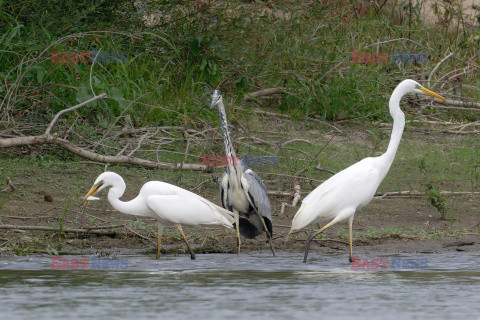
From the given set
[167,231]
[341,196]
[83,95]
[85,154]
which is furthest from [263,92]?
[341,196]

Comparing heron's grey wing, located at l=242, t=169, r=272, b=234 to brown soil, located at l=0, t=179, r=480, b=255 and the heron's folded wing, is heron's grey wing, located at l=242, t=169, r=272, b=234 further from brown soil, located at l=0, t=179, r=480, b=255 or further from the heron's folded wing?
brown soil, located at l=0, t=179, r=480, b=255

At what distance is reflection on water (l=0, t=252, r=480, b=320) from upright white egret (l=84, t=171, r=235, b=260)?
32cm

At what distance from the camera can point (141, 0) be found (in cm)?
948

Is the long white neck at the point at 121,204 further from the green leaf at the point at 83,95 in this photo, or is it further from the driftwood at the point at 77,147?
the green leaf at the point at 83,95

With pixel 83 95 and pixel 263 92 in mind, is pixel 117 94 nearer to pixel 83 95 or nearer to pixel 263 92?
pixel 83 95

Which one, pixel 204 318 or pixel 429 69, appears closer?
pixel 204 318

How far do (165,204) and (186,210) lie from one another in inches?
7.3

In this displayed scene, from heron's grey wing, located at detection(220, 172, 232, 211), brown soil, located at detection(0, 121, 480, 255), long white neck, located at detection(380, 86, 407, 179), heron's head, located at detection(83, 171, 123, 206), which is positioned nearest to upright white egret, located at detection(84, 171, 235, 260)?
heron's head, located at detection(83, 171, 123, 206)

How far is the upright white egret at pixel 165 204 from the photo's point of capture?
6.21 m

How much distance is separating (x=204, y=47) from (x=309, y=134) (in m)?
1.72

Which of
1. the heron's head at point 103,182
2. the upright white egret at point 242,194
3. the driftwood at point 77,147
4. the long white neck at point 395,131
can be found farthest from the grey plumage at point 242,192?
the driftwood at point 77,147

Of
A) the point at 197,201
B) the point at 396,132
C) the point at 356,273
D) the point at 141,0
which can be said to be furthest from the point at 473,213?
the point at 141,0

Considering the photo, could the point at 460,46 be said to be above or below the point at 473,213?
above

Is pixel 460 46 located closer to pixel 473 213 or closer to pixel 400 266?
pixel 473 213
